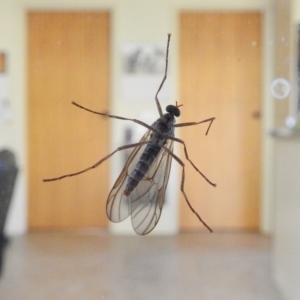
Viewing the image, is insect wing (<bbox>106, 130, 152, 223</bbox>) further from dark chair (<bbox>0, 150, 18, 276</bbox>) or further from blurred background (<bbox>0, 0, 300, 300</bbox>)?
blurred background (<bbox>0, 0, 300, 300</bbox>)

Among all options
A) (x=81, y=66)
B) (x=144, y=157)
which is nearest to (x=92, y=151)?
(x=81, y=66)

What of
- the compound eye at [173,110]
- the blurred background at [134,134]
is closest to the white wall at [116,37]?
the blurred background at [134,134]

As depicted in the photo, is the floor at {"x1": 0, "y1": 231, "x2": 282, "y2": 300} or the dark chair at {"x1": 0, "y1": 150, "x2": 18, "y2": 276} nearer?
the dark chair at {"x1": 0, "y1": 150, "x2": 18, "y2": 276}

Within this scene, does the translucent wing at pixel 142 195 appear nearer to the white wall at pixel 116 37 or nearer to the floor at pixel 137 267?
the white wall at pixel 116 37

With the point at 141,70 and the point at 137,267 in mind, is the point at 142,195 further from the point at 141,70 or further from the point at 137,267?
the point at 137,267

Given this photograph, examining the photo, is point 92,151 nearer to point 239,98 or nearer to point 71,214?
point 71,214

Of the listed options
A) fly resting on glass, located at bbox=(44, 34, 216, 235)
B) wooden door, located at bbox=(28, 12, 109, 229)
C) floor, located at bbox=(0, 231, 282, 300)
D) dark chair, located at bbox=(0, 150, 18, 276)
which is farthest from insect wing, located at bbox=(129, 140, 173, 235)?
floor, located at bbox=(0, 231, 282, 300)
